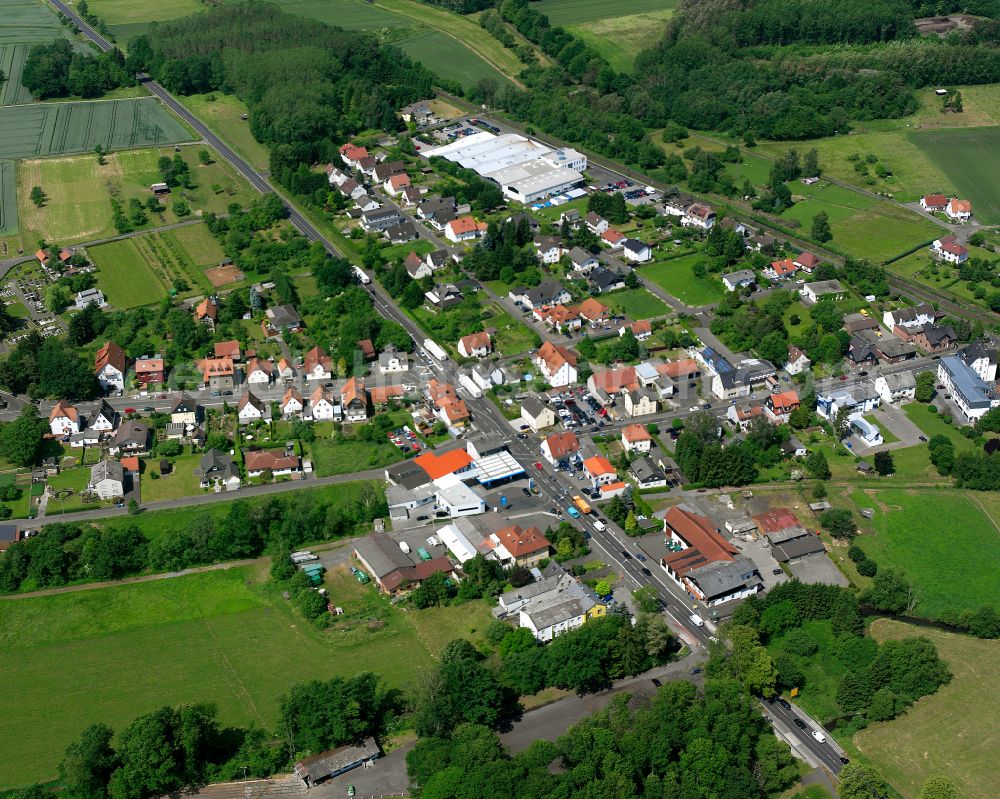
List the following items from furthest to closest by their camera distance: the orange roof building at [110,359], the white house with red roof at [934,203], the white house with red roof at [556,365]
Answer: the white house with red roof at [934,203] < the orange roof building at [110,359] < the white house with red roof at [556,365]

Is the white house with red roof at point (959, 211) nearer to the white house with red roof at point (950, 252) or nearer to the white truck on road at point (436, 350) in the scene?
the white house with red roof at point (950, 252)

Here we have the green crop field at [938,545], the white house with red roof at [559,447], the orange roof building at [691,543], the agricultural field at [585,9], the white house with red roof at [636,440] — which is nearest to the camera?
the green crop field at [938,545]

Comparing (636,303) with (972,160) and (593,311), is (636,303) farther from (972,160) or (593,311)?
(972,160)

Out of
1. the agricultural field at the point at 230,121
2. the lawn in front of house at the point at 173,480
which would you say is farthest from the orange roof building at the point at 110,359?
the agricultural field at the point at 230,121

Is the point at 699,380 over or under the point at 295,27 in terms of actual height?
under

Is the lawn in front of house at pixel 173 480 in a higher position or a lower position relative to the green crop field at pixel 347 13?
lower

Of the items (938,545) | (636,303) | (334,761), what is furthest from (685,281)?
(334,761)

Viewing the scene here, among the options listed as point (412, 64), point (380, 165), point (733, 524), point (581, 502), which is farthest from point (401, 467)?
point (412, 64)

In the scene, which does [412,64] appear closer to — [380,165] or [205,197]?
[380,165]
